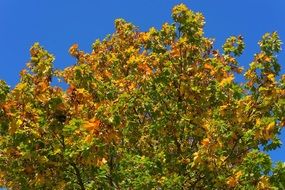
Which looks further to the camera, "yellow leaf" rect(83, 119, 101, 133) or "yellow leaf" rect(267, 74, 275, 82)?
"yellow leaf" rect(267, 74, 275, 82)

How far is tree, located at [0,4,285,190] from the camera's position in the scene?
14414 millimetres

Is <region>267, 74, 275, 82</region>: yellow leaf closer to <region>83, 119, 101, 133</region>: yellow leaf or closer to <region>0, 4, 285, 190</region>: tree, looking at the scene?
<region>0, 4, 285, 190</region>: tree

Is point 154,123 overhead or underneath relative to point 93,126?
overhead

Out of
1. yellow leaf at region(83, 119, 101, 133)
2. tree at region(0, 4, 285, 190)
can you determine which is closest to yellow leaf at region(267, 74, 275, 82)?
tree at region(0, 4, 285, 190)

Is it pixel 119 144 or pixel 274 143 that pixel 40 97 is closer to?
pixel 119 144

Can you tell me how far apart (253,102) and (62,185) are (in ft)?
21.4

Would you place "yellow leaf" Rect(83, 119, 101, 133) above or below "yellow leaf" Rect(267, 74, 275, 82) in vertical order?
below

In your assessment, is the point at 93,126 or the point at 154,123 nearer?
the point at 93,126

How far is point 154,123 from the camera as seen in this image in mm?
17672

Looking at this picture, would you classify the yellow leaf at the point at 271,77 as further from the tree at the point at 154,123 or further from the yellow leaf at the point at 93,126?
the yellow leaf at the point at 93,126

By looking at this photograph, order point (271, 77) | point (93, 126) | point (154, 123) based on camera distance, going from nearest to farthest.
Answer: point (93, 126), point (271, 77), point (154, 123)

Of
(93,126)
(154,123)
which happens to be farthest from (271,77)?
(93,126)

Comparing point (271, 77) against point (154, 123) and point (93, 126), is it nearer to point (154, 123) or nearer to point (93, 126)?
point (154, 123)

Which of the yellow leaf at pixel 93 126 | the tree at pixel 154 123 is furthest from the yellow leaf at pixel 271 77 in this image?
the yellow leaf at pixel 93 126
